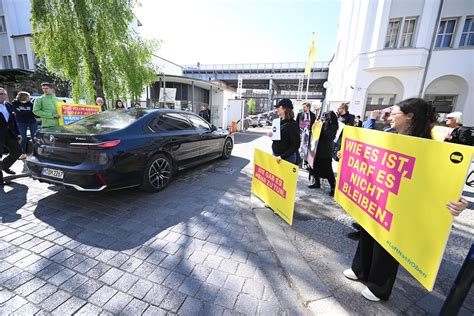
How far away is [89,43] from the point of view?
812 centimetres

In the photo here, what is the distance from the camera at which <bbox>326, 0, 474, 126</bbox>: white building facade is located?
38.4 ft

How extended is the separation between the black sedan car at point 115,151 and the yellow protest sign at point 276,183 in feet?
5.81

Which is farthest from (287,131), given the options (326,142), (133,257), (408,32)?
(408,32)

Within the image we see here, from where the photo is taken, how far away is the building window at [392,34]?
12.3 metres

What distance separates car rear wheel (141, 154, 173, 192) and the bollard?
3811 mm

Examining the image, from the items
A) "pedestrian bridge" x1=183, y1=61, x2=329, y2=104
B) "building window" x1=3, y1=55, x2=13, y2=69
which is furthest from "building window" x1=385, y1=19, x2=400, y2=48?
"building window" x1=3, y1=55, x2=13, y2=69

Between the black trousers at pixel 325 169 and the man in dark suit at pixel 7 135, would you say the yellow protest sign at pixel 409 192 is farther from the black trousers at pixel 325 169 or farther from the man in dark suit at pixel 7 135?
the man in dark suit at pixel 7 135

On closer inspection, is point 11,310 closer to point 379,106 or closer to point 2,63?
point 379,106

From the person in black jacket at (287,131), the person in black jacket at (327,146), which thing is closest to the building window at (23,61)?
the person in black jacket at (287,131)

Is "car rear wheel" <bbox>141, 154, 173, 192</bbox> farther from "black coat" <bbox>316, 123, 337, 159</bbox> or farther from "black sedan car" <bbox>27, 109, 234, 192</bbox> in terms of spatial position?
"black coat" <bbox>316, 123, 337, 159</bbox>

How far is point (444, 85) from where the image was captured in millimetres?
12695

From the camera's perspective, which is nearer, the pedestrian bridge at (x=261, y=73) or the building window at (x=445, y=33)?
the building window at (x=445, y=33)

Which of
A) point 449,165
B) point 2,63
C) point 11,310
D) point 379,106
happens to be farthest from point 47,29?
point 2,63

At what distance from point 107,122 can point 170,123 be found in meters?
1.10
